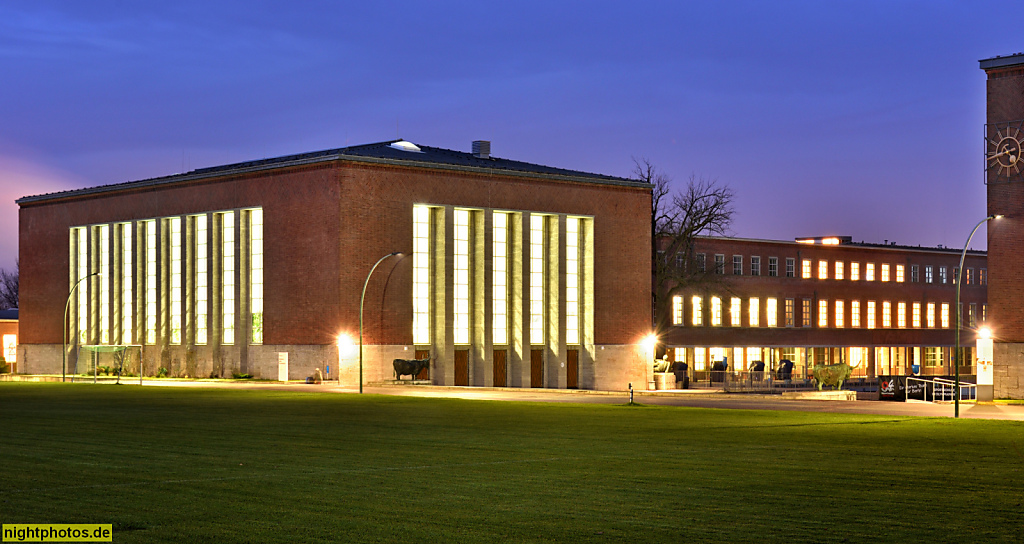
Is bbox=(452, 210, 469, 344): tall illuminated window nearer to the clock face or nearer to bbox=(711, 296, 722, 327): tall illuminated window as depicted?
bbox=(711, 296, 722, 327): tall illuminated window

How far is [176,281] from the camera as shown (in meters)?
85.9

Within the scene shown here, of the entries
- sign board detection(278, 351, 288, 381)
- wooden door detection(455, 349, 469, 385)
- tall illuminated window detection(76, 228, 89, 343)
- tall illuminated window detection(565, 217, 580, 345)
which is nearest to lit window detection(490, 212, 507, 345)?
wooden door detection(455, 349, 469, 385)

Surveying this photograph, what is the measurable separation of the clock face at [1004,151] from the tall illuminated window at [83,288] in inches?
2478

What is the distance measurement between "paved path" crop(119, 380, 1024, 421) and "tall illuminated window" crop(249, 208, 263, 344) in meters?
5.00

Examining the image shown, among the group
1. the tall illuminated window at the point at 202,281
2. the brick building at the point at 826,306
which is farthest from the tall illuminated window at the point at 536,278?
the tall illuminated window at the point at 202,281

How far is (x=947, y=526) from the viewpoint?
1673cm

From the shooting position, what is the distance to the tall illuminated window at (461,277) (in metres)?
80.7

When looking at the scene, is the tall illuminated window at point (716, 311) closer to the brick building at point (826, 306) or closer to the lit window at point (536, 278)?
the brick building at point (826, 306)

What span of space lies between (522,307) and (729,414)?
40945 millimetres

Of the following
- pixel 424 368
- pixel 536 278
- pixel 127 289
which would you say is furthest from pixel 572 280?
pixel 127 289

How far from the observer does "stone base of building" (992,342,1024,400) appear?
59.1m

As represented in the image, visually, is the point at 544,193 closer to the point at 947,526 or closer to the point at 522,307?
the point at 522,307

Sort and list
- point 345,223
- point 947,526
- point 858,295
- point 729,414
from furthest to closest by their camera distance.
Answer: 1. point 858,295
2. point 345,223
3. point 729,414
4. point 947,526

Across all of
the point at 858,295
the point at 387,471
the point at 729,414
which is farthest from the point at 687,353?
the point at 387,471
